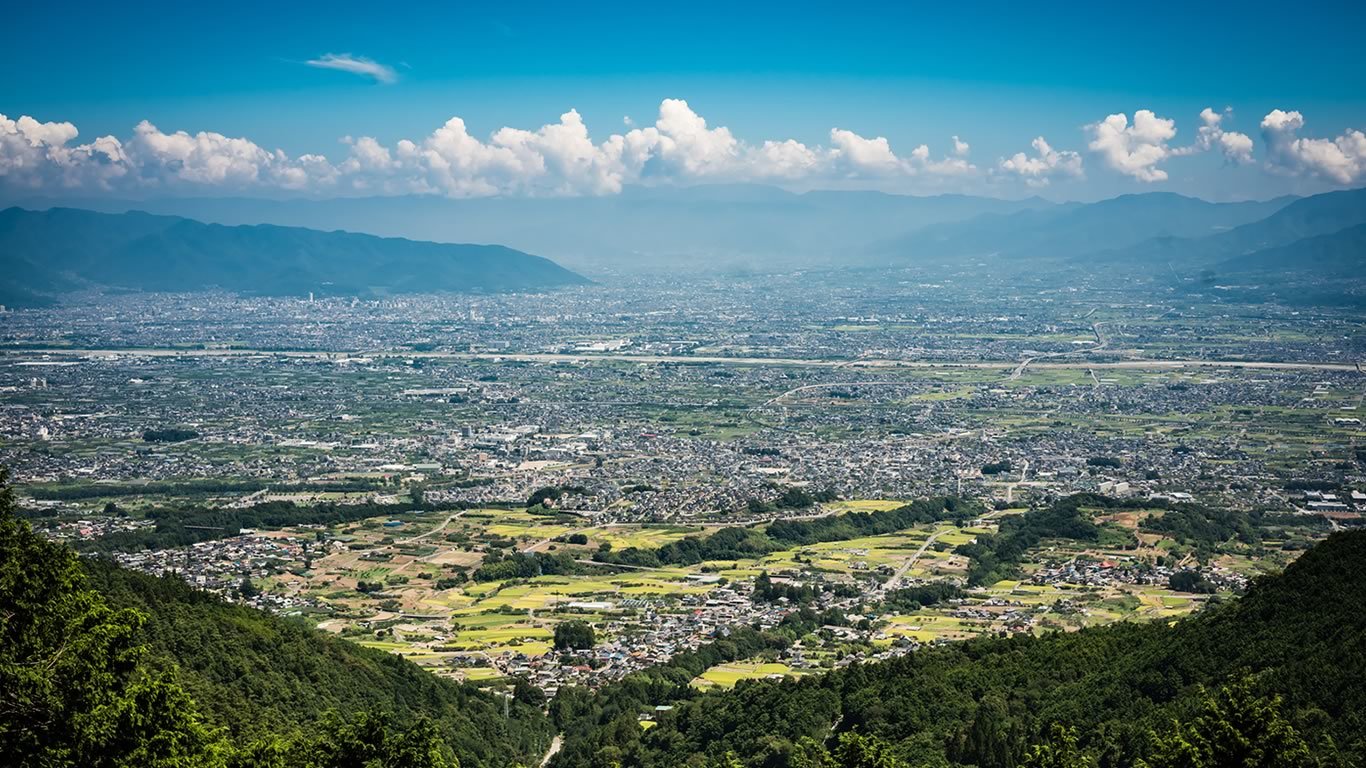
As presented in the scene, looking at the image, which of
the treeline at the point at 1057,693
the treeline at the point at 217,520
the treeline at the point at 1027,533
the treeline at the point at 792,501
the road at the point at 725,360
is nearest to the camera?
the treeline at the point at 1057,693

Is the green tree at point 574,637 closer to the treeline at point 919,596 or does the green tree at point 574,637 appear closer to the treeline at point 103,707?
the treeline at point 919,596

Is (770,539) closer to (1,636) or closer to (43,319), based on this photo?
(1,636)

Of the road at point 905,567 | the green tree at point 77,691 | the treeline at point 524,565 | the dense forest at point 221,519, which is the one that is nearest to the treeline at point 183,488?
the dense forest at point 221,519

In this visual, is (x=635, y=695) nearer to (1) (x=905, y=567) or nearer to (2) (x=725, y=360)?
(1) (x=905, y=567)

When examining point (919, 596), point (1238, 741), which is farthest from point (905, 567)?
point (1238, 741)

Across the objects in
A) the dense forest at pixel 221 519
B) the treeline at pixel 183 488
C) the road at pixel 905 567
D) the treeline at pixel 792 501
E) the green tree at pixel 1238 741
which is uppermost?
the green tree at pixel 1238 741

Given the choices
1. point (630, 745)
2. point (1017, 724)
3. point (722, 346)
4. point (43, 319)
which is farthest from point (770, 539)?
point (43, 319)
